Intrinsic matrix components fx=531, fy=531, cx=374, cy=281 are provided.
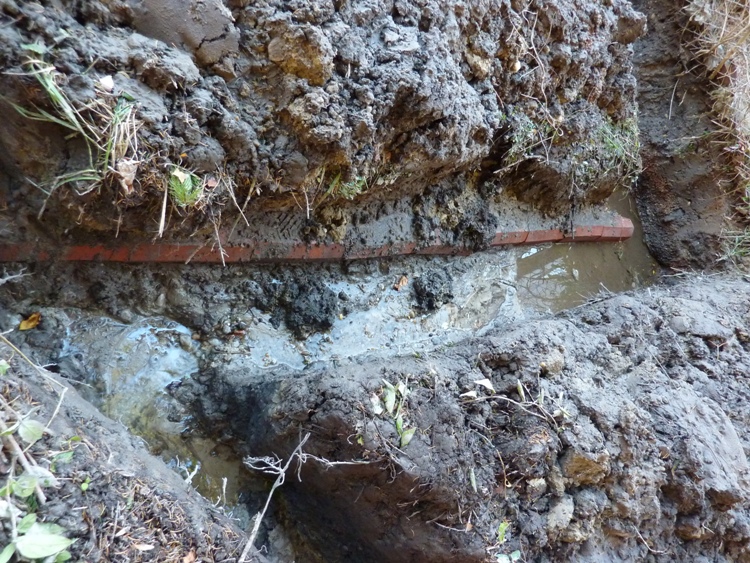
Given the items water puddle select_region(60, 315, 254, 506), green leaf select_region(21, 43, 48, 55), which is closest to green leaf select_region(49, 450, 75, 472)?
water puddle select_region(60, 315, 254, 506)

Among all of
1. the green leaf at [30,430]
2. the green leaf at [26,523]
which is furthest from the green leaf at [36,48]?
the green leaf at [26,523]

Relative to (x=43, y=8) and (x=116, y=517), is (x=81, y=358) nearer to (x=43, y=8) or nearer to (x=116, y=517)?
(x=116, y=517)

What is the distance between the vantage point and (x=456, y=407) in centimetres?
206

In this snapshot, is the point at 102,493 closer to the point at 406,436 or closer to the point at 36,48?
the point at 406,436

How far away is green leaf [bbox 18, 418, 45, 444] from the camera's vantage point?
135 centimetres

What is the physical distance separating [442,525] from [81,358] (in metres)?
1.53

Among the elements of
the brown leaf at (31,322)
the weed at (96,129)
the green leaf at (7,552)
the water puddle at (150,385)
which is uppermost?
the weed at (96,129)

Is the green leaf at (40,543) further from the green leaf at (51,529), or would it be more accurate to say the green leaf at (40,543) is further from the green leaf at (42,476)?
the green leaf at (42,476)

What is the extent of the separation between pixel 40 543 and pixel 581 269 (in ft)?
11.2

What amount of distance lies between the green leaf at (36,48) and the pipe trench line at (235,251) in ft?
2.51

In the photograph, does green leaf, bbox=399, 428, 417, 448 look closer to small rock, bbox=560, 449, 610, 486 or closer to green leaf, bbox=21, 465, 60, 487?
small rock, bbox=560, 449, 610, 486

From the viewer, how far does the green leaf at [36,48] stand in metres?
1.43

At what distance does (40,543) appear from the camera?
4.03ft

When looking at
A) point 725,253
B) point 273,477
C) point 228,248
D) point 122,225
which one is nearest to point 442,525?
point 273,477
